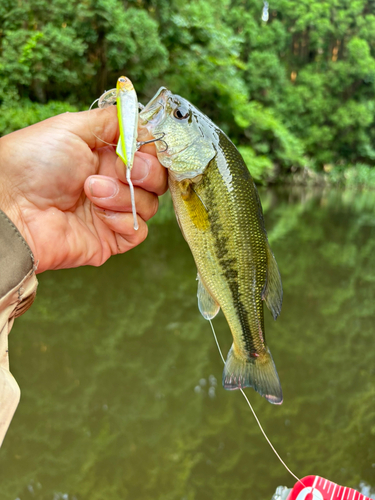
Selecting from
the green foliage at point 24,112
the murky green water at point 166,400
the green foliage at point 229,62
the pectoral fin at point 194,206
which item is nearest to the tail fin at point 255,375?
the pectoral fin at point 194,206

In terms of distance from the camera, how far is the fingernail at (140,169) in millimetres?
1697

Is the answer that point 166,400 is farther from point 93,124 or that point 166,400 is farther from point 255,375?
point 93,124

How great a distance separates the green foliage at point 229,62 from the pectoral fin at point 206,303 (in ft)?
39.5

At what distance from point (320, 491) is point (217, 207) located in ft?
5.88

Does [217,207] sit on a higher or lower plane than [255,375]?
higher

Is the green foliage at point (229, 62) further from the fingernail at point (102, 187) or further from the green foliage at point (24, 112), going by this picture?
the fingernail at point (102, 187)

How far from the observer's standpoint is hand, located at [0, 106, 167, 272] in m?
1.73

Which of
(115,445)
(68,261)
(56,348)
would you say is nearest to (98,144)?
(68,261)

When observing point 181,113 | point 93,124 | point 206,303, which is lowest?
point 206,303

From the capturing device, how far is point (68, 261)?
6.73 ft

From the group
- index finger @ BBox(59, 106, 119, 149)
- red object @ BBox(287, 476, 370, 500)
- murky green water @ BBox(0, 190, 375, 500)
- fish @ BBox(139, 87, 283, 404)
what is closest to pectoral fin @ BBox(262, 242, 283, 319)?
fish @ BBox(139, 87, 283, 404)

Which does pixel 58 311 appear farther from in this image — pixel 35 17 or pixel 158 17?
pixel 158 17

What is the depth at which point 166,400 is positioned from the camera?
3.43 m

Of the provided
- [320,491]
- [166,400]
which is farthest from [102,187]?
[166,400]
